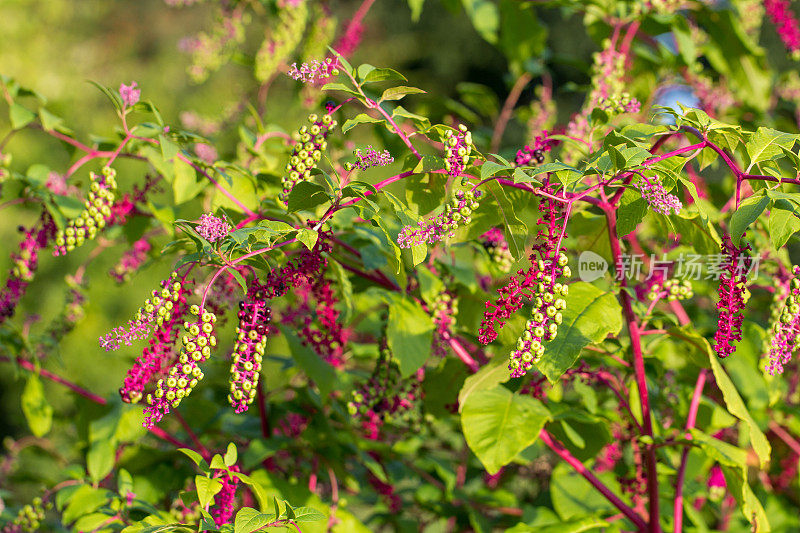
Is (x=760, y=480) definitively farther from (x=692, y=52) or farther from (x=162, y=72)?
(x=162, y=72)

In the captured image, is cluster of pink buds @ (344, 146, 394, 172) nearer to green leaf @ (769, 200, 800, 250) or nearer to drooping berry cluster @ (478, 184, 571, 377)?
drooping berry cluster @ (478, 184, 571, 377)

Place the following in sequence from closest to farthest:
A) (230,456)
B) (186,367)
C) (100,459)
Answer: (186,367), (230,456), (100,459)

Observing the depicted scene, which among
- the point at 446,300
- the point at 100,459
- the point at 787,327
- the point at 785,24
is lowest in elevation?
the point at 100,459

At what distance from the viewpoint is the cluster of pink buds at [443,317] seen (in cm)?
151

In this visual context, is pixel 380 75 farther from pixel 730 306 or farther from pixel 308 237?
pixel 730 306

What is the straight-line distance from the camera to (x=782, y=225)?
1068 millimetres

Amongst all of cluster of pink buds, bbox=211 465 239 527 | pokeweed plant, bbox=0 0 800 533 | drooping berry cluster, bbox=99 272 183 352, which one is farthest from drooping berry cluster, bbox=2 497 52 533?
drooping berry cluster, bbox=99 272 183 352

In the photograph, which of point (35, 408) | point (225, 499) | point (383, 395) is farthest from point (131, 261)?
point (225, 499)

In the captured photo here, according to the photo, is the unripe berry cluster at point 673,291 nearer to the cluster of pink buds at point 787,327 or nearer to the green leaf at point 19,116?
the cluster of pink buds at point 787,327

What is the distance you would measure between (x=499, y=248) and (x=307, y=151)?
0.54 meters

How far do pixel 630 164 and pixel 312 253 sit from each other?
51 cm

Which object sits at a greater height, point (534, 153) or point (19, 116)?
point (534, 153)

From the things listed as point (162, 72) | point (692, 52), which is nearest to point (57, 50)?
point (162, 72)

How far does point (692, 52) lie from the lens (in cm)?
212
